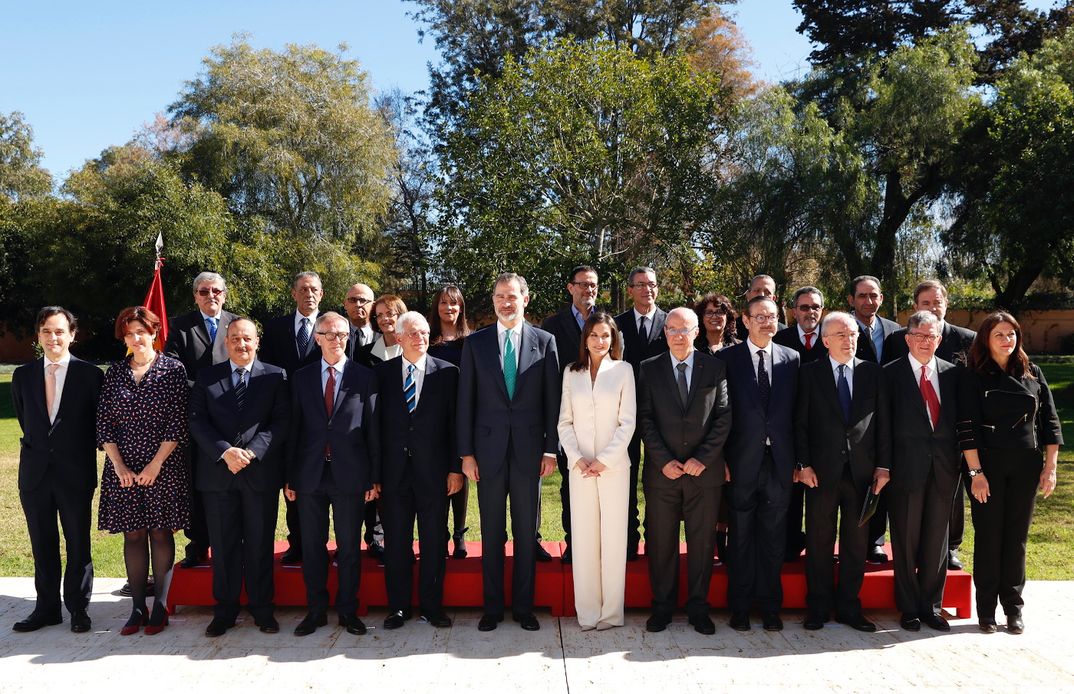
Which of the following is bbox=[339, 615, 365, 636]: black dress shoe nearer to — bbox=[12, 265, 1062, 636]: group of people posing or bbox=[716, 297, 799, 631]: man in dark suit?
Answer: bbox=[12, 265, 1062, 636]: group of people posing

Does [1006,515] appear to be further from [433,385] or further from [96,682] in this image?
[96,682]

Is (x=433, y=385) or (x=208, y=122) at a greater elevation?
(x=208, y=122)

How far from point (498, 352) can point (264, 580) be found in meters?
1.95

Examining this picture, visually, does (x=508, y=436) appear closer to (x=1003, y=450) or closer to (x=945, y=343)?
(x=1003, y=450)

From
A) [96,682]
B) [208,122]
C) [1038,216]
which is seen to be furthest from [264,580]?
[208,122]

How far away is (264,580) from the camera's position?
496cm

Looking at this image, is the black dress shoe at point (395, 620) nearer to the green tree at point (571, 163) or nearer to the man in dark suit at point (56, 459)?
the man in dark suit at point (56, 459)

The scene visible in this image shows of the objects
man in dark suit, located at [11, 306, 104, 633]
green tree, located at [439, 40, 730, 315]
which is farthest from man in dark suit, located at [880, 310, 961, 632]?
green tree, located at [439, 40, 730, 315]

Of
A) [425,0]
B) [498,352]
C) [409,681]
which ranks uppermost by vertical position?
[425,0]

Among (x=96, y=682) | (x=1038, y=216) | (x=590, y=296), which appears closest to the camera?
(x=96, y=682)

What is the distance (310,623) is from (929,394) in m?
3.90

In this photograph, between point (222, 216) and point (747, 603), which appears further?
point (222, 216)

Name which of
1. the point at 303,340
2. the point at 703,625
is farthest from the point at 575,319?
the point at 703,625

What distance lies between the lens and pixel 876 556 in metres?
5.65
